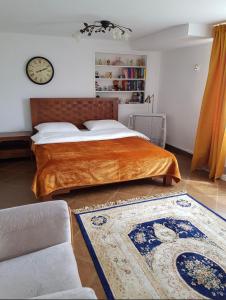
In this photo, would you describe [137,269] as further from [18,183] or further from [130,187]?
[18,183]

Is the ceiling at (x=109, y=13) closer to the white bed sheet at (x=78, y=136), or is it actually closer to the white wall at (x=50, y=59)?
the white wall at (x=50, y=59)

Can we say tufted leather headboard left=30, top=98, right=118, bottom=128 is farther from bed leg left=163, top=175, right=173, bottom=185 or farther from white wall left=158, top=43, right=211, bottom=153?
bed leg left=163, top=175, right=173, bottom=185

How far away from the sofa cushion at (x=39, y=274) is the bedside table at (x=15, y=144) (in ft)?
9.68

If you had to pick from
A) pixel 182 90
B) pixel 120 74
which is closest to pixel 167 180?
pixel 182 90

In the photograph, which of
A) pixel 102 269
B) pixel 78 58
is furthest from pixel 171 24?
pixel 102 269

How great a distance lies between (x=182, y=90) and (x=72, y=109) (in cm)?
218

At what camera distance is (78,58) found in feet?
14.5

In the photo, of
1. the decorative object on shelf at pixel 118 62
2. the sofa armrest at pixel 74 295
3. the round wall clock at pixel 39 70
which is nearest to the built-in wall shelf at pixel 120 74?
the decorative object on shelf at pixel 118 62

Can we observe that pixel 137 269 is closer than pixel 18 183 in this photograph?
Yes

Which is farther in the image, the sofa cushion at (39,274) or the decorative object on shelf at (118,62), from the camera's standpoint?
the decorative object on shelf at (118,62)

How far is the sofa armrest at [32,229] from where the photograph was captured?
1.45 meters

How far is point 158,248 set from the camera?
6.80 ft

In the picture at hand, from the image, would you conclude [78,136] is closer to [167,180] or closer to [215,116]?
[167,180]

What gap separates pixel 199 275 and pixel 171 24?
10.3ft
